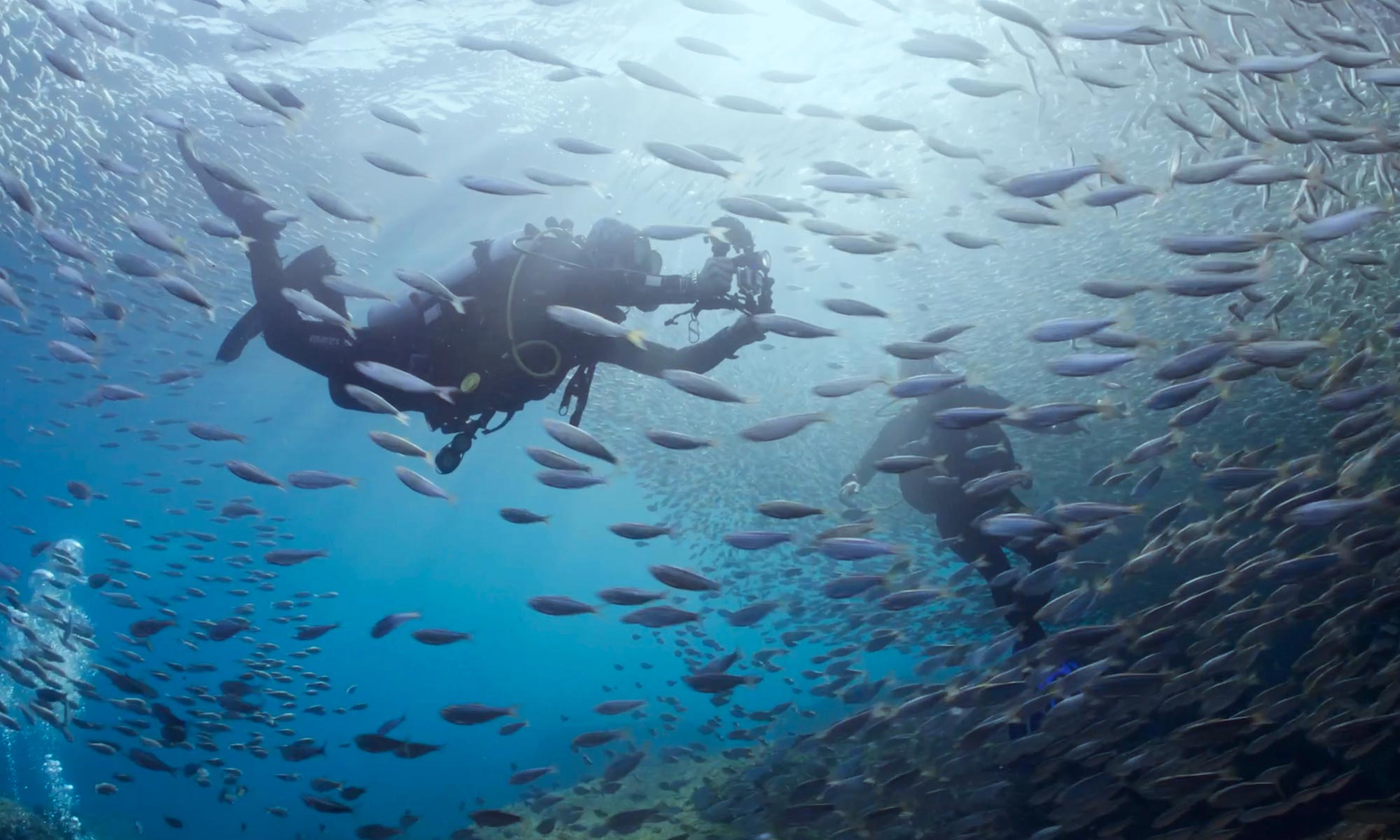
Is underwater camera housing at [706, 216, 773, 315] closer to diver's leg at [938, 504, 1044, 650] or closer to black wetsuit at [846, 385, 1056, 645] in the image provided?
black wetsuit at [846, 385, 1056, 645]

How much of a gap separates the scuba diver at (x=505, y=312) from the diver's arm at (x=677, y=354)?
1cm

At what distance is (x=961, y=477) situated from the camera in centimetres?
→ 802

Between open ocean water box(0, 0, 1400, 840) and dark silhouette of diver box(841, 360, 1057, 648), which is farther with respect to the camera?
dark silhouette of diver box(841, 360, 1057, 648)

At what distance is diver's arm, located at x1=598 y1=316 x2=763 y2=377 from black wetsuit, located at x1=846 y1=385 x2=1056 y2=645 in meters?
2.25

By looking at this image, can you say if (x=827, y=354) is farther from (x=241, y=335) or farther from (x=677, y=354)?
(x=241, y=335)

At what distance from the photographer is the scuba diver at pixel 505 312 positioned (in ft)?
17.8

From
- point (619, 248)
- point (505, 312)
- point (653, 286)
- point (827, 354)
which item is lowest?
point (827, 354)

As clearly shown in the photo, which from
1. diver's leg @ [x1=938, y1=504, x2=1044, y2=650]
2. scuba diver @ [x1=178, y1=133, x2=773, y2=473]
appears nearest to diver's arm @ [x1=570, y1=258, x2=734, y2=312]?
scuba diver @ [x1=178, y1=133, x2=773, y2=473]

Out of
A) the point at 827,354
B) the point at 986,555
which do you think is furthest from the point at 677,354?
the point at 827,354

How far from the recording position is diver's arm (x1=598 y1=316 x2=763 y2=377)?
18.9 ft

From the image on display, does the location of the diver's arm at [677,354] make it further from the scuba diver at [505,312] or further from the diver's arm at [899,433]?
the diver's arm at [899,433]

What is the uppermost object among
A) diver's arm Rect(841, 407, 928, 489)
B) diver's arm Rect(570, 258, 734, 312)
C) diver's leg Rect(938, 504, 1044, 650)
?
diver's arm Rect(570, 258, 734, 312)

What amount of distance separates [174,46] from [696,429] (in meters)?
15.4

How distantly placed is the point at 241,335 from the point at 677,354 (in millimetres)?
4339
